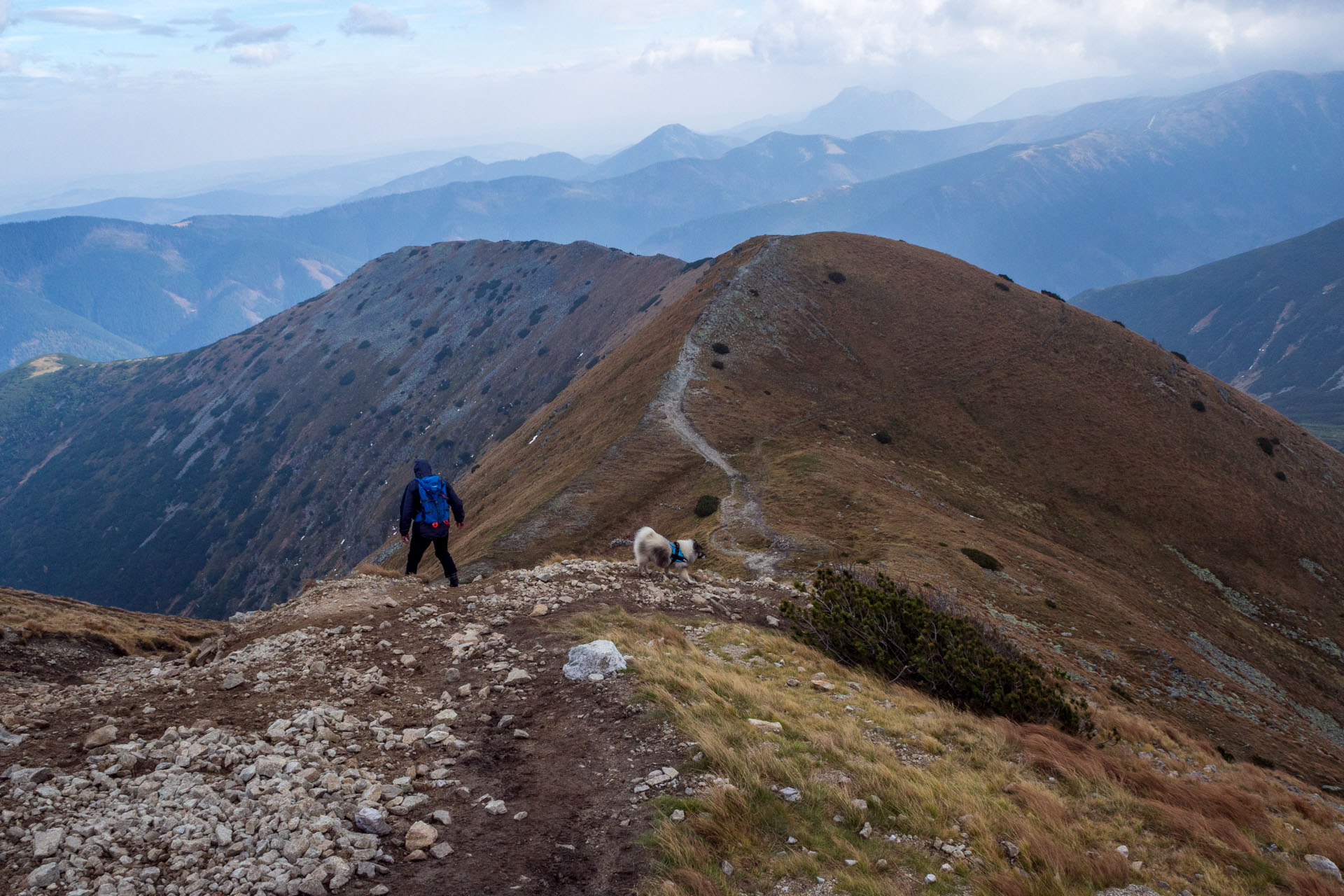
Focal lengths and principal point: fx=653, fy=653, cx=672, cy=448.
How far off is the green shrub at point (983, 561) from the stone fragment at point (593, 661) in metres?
25.0

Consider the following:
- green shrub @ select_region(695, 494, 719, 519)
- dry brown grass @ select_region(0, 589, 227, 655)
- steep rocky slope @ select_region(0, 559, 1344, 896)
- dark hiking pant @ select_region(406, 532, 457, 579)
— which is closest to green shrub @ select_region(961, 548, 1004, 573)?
A: green shrub @ select_region(695, 494, 719, 519)

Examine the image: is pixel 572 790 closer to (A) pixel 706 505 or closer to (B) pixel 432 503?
(B) pixel 432 503

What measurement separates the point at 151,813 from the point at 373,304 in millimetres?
197635

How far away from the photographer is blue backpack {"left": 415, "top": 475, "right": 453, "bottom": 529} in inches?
687

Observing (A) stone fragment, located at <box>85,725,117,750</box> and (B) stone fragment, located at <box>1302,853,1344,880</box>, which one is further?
(A) stone fragment, located at <box>85,725,117,750</box>

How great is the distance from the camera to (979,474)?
2029 inches

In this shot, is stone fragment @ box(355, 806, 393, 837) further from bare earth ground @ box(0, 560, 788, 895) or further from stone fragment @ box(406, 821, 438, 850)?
stone fragment @ box(406, 821, 438, 850)

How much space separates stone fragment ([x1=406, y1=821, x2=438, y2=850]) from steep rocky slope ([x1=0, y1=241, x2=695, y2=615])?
368ft

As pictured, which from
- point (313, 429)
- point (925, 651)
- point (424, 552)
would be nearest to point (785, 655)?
point (925, 651)

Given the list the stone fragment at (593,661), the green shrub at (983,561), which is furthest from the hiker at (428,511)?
the green shrub at (983,561)

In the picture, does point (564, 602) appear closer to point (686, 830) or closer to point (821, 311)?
point (686, 830)

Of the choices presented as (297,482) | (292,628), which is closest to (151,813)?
(292,628)

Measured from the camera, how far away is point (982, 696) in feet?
45.9

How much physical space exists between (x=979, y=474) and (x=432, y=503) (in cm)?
4575
